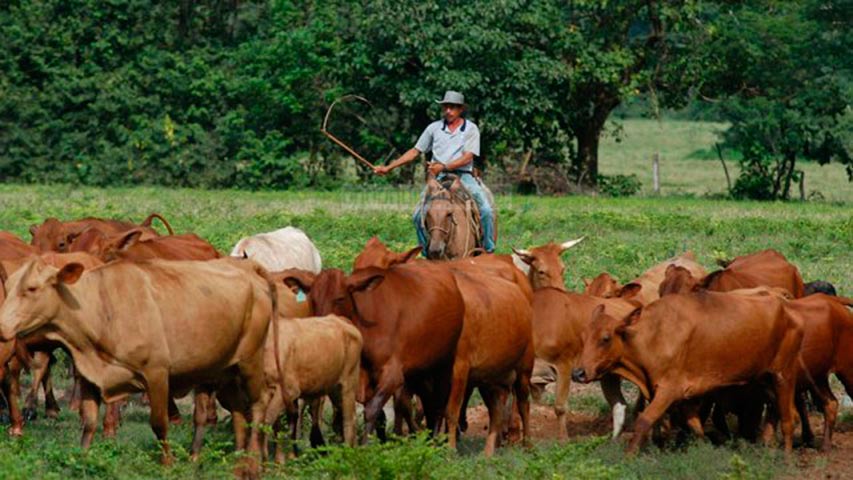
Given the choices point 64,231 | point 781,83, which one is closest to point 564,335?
point 64,231

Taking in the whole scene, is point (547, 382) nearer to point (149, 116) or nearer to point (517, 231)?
point (517, 231)

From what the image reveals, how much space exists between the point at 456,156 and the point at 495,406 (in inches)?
Answer: 188

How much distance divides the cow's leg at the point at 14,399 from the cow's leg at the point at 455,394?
Answer: 3.31 meters

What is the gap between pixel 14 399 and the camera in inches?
526

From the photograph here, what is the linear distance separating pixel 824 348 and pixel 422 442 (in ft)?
15.0

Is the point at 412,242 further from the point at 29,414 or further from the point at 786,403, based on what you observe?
the point at 786,403

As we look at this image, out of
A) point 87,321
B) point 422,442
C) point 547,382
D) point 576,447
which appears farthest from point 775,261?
point 87,321

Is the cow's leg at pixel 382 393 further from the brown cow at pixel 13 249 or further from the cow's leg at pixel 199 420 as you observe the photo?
the brown cow at pixel 13 249

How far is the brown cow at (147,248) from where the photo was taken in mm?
15422

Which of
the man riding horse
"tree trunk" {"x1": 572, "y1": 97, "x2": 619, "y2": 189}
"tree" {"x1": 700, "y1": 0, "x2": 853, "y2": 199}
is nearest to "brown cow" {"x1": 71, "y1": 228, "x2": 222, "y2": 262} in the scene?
the man riding horse

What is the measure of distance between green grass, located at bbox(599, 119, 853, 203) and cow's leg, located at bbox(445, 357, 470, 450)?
28791 mm

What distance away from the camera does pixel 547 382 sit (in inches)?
623

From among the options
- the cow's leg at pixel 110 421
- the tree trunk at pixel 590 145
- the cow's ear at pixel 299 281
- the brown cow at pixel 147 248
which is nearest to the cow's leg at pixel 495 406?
the cow's ear at pixel 299 281

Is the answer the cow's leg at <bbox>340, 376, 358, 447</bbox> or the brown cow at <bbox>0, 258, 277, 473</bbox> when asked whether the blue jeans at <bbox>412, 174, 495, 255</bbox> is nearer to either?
the cow's leg at <bbox>340, 376, 358, 447</bbox>
